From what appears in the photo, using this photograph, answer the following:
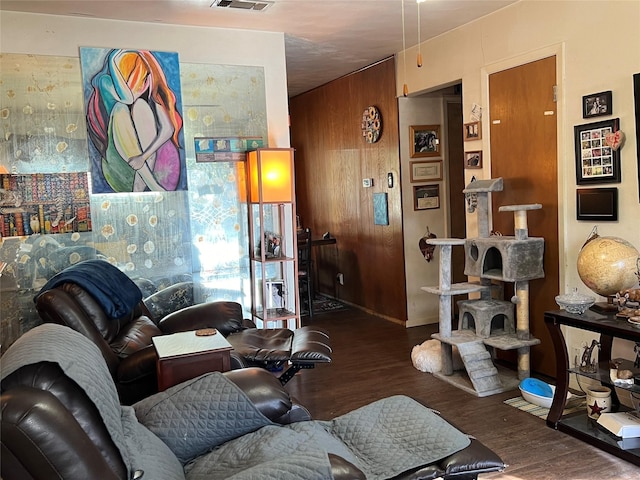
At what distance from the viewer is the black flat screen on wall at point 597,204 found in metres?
3.37

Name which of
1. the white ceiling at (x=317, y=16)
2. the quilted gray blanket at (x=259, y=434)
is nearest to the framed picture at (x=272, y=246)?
the white ceiling at (x=317, y=16)

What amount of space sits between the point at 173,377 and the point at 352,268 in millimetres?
4434

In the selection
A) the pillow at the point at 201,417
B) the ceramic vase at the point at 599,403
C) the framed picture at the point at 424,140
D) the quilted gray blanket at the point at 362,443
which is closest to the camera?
the quilted gray blanket at the point at 362,443

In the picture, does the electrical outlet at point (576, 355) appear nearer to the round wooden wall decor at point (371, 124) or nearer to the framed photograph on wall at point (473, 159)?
the framed photograph on wall at point (473, 159)

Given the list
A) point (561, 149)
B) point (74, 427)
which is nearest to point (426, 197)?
point (561, 149)

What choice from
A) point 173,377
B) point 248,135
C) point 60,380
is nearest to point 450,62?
point 248,135

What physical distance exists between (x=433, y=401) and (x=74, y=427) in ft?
9.24

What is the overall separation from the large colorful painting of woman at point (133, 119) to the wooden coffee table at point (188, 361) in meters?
1.94

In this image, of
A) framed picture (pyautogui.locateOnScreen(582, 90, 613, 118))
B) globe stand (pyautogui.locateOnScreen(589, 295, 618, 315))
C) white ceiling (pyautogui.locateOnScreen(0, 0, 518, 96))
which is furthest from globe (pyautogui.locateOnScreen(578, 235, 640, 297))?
white ceiling (pyautogui.locateOnScreen(0, 0, 518, 96))

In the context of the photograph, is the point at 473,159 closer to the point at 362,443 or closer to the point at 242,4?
the point at 242,4

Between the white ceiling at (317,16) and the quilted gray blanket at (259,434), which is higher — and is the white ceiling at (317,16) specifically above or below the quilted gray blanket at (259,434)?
above

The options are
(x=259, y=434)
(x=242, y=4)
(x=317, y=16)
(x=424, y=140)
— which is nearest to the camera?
(x=259, y=434)

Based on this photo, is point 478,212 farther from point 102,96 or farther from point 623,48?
point 102,96

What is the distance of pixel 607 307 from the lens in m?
3.14
